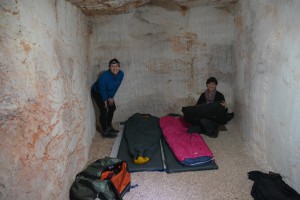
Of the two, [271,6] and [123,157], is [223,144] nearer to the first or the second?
[123,157]

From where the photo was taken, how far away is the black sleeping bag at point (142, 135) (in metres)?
2.79

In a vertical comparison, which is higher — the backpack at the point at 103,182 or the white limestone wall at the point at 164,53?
the white limestone wall at the point at 164,53

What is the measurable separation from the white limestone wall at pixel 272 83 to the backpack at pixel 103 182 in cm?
129

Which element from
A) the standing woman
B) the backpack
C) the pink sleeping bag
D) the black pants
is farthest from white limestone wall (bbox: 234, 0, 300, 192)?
the black pants

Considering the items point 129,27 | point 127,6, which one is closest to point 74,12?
point 127,6

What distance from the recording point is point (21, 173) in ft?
5.06

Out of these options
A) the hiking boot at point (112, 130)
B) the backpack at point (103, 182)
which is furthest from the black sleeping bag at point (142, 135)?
the backpack at point (103, 182)

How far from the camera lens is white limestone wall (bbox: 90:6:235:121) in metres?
3.55

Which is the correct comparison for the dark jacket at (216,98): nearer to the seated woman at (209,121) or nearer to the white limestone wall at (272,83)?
the seated woman at (209,121)

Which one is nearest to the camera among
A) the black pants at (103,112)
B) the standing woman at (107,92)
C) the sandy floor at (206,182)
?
the sandy floor at (206,182)

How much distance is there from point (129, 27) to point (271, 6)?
6.16 feet

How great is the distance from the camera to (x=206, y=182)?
7.71ft

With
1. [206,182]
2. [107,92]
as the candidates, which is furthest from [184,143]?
[107,92]

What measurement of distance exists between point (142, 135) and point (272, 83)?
1.52 metres
